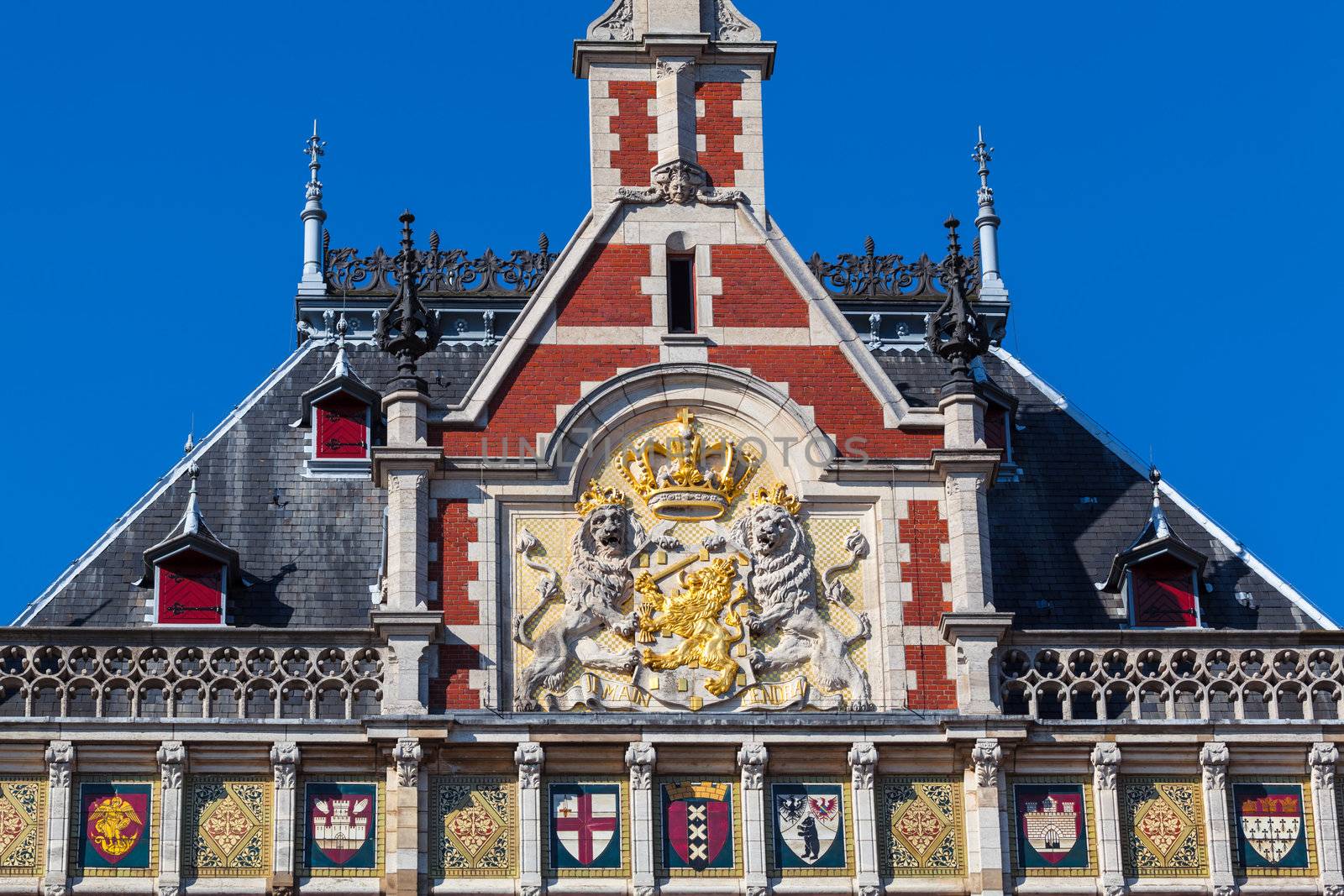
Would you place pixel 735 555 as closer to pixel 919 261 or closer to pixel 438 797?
pixel 438 797

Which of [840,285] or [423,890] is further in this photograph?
[840,285]

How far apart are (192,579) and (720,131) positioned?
7.55m

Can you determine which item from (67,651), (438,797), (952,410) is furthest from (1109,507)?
(67,651)

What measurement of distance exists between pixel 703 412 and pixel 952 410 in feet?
8.52

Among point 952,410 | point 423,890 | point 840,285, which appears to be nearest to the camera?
point 423,890

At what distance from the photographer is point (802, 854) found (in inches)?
1284

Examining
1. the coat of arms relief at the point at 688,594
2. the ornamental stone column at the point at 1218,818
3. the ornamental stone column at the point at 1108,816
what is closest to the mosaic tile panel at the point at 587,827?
the coat of arms relief at the point at 688,594

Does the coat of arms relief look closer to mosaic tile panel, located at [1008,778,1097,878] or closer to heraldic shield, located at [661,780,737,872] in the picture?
heraldic shield, located at [661,780,737,872]

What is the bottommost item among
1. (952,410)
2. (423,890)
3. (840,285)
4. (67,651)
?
(423,890)

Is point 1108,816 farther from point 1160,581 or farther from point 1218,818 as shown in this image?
point 1160,581

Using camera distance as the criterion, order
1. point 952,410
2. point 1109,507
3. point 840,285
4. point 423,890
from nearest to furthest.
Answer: point 423,890 → point 952,410 → point 1109,507 → point 840,285

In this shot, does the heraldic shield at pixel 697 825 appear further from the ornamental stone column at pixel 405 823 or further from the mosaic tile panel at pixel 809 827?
the ornamental stone column at pixel 405 823

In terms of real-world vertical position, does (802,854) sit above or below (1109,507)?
below

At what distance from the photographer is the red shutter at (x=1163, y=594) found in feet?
118
